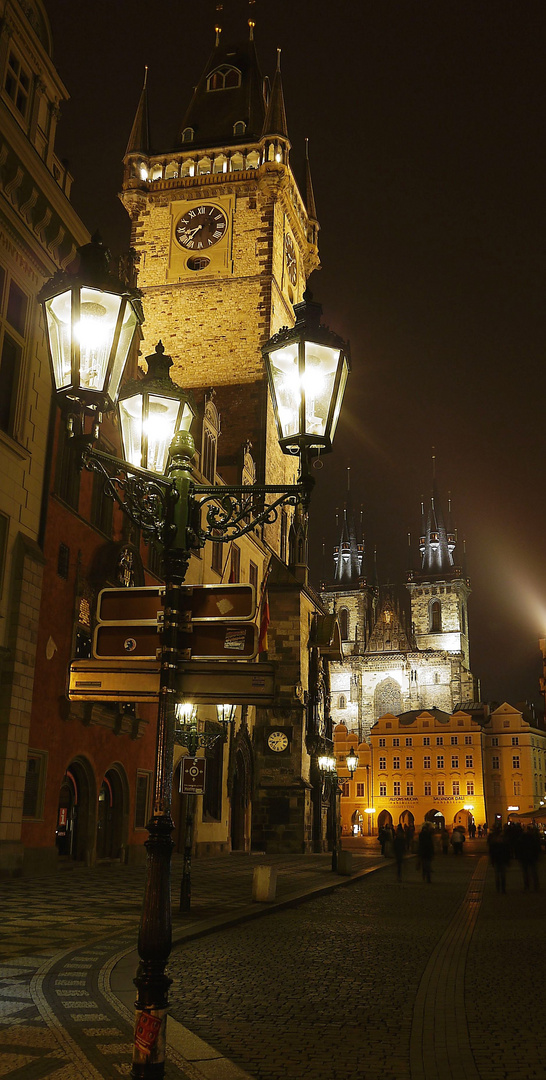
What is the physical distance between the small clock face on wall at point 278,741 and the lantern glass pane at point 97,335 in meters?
30.4

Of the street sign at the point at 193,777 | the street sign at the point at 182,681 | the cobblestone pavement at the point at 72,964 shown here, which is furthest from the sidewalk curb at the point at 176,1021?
the street sign at the point at 182,681

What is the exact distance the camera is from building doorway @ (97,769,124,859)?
73.9ft

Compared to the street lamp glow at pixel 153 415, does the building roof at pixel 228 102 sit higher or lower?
higher

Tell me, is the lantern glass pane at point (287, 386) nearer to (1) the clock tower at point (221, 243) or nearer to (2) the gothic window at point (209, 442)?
(2) the gothic window at point (209, 442)

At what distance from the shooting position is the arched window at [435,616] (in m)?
112

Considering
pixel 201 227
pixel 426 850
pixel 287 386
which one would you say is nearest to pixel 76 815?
pixel 426 850

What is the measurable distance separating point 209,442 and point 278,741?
11.5 meters

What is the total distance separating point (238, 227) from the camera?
41031mm

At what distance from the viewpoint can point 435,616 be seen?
11331cm

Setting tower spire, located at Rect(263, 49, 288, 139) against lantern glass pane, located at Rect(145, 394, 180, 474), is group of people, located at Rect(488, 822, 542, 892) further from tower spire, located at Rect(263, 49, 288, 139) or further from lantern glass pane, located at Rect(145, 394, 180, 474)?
tower spire, located at Rect(263, 49, 288, 139)

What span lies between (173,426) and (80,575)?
1351cm

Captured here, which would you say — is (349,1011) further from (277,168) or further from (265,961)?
(277,168)

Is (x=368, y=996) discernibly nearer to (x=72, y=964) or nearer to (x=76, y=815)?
(x=72, y=964)

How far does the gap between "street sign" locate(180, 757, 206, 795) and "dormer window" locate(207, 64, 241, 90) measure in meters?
40.8
